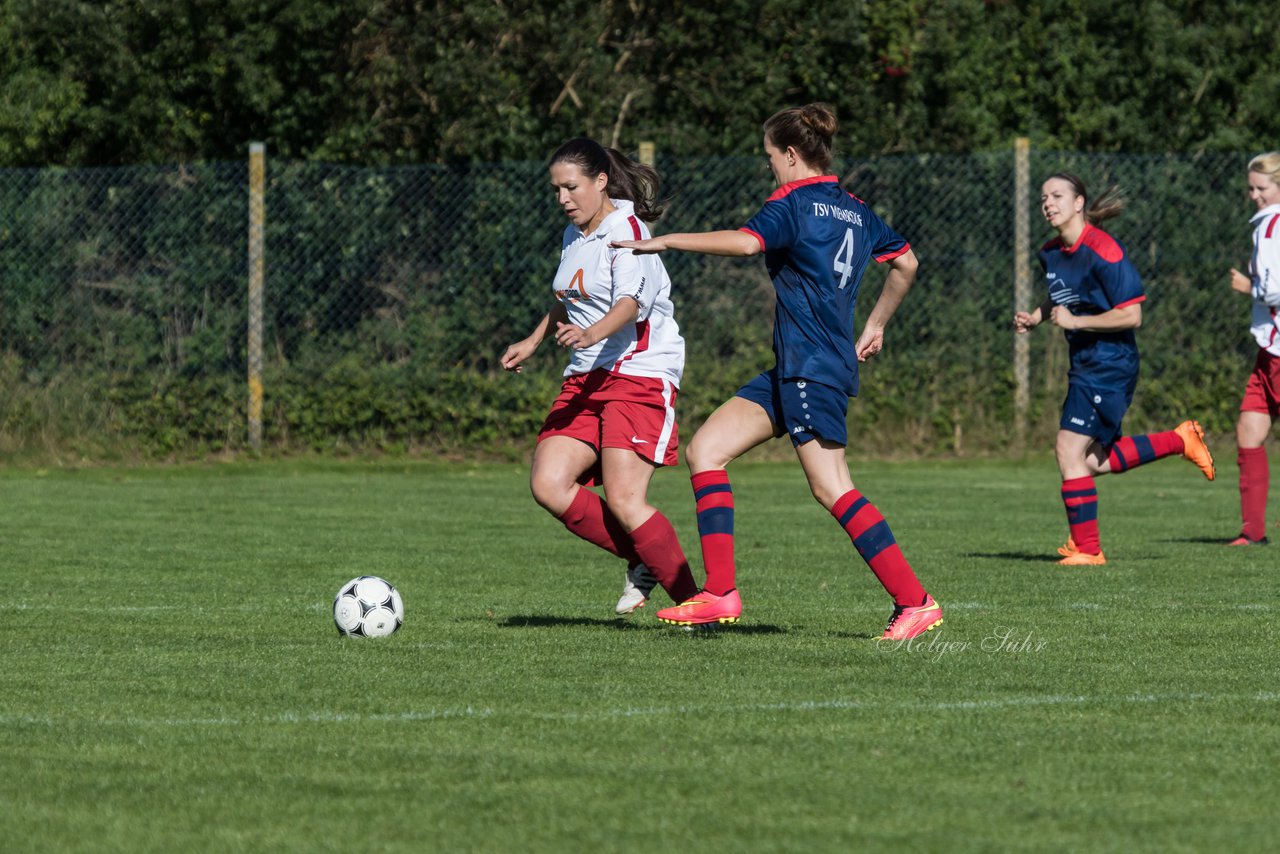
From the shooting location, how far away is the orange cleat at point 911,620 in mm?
6875

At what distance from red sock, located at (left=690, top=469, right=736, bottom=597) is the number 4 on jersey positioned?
0.83 meters

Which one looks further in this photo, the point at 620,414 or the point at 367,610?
the point at 620,414

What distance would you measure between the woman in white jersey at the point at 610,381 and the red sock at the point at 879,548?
73 cm

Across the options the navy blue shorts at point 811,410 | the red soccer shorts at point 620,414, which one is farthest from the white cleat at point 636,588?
the navy blue shorts at point 811,410

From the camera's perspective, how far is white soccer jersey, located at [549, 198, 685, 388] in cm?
732

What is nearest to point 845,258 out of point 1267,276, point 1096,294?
point 1096,294

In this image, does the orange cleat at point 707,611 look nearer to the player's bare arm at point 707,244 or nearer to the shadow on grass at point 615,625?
the shadow on grass at point 615,625

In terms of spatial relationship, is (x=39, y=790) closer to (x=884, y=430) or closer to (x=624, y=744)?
(x=624, y=744)

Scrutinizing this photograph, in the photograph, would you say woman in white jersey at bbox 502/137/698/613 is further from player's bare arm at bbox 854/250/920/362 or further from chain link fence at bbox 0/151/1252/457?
chain link fence at bbox 0/151/1252/457

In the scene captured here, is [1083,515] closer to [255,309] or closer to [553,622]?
[553,622]

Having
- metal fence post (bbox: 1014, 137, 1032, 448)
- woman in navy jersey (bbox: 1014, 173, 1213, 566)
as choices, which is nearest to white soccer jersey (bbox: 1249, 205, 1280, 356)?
woman in navy jersey (bbox: 1014, 173, 1213, 566)

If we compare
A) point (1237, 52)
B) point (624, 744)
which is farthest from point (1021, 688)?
point (1237, 52)

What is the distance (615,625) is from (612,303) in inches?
48.9

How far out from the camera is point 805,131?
695 centimetres
